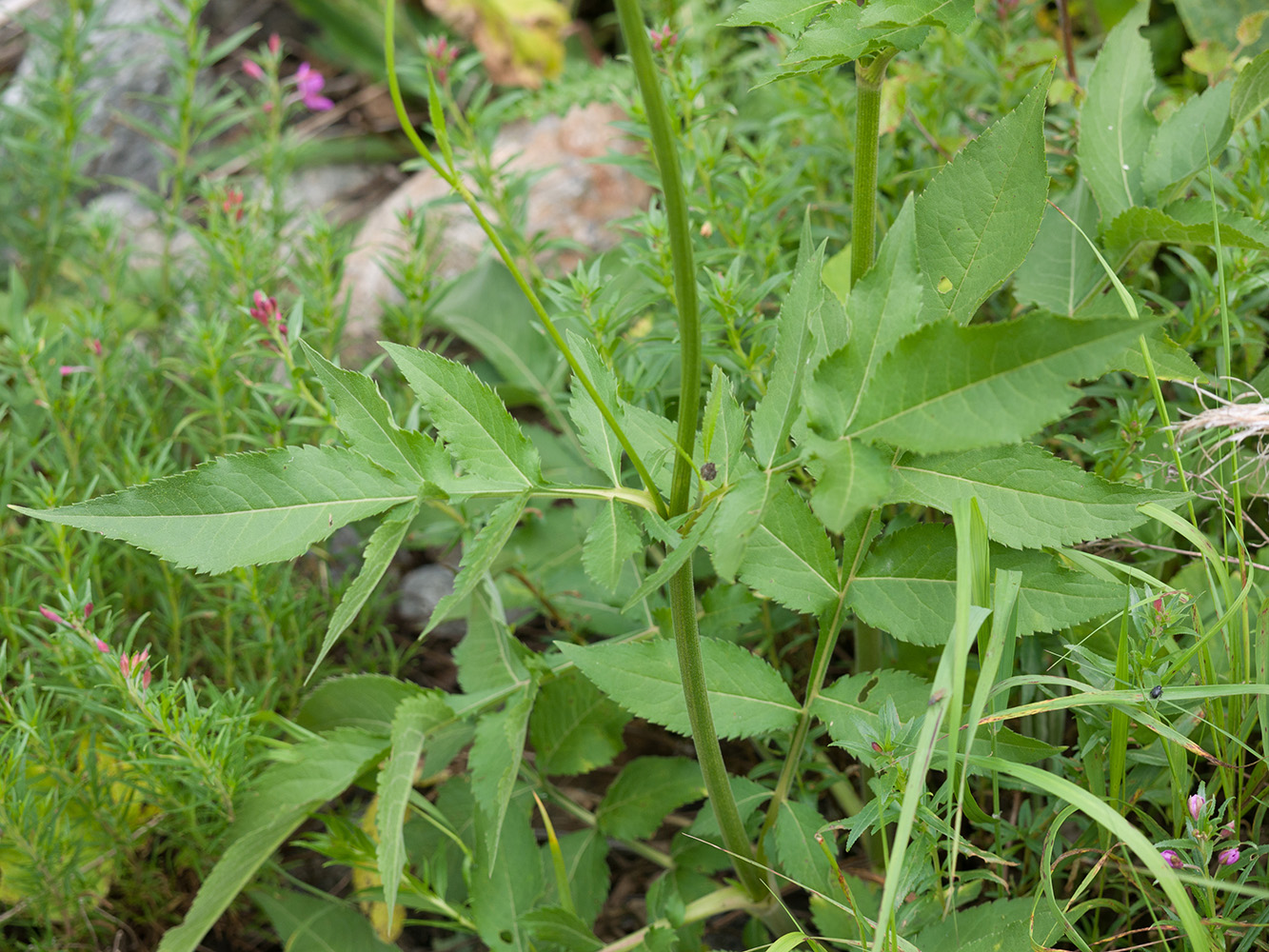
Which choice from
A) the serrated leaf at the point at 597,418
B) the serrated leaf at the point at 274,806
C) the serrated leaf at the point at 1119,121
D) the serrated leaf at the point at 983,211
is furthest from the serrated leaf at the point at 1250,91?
the serrated leaf at the point at 274,806

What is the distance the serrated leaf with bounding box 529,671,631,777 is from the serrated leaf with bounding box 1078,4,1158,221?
1.18m

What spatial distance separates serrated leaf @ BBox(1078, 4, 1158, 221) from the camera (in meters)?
1.54

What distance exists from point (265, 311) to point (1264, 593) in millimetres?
1657

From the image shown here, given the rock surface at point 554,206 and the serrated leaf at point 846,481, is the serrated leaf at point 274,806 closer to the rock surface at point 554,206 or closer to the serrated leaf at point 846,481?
the serrated leaf at point 846,481

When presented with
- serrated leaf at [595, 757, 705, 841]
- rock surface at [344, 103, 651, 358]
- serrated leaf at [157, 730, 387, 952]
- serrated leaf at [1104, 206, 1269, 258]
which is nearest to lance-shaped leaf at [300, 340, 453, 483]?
serrated leaf at [157, 730, 387, 952]

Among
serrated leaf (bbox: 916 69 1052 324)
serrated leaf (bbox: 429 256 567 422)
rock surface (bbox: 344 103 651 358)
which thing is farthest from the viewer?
rock surface (bbox: 344 103 651 358)

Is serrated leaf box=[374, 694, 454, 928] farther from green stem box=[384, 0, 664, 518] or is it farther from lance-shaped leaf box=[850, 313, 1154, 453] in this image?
lance-shaped leaf box=[850, 313, 1154, 453]

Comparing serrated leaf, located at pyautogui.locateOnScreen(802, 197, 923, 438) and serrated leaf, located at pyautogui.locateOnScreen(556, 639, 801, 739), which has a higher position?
serrated leaf, located at pyautogui.locateOnScreen(802, 197, 923, 438)

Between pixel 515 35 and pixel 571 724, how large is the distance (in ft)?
9.27

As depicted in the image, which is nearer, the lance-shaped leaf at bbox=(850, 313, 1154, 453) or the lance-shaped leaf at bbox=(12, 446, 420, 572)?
the lance-shaped leaf at bbox=(850, 313, 1154, 453)

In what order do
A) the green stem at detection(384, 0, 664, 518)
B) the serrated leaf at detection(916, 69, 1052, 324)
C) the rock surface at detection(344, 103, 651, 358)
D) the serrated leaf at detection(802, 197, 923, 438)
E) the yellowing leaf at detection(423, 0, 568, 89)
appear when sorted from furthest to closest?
the yellowing leaf at detection(423, 0, 568, 89), the rock surface at detection(344, 103, 651, 358), the serrated leaf at detection(916, 69, 1052, 324), the serrated leaf at detection(802, 197, 923, 438), the green stem at detection(384, 0, 664, 518)

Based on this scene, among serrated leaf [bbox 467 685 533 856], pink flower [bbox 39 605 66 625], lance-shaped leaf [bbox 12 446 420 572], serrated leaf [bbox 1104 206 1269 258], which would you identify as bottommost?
serrated leaf [bbox 467 685 533 856]

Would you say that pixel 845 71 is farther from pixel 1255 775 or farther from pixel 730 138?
pixel 1255 775

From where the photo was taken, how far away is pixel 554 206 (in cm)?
300
